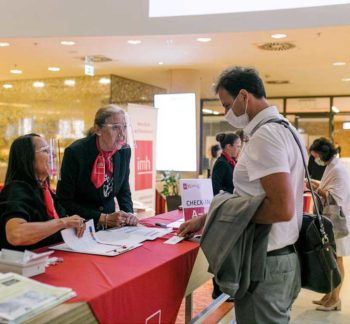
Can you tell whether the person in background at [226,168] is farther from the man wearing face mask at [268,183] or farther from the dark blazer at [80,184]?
the man wearing face mask at [268,183]

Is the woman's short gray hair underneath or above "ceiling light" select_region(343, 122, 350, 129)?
underneath

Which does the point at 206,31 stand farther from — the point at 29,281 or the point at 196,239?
the point at 29,281

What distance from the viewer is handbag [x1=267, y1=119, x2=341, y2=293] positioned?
1614mm

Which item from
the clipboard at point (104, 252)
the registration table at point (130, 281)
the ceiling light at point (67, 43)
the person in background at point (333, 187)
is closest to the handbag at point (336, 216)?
the person in background at point (333, 187)

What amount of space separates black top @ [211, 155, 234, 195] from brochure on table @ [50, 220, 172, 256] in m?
1.85

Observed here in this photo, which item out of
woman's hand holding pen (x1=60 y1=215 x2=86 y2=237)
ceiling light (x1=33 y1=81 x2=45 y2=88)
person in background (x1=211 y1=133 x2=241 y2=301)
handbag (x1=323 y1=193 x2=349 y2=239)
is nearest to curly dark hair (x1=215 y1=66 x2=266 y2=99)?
woman's hand holding pen (x1=60 y1=215 x2=86 y2=237)

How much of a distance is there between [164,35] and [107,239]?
4243mm

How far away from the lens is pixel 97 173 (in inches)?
97.7

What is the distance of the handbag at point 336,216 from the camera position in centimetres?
336

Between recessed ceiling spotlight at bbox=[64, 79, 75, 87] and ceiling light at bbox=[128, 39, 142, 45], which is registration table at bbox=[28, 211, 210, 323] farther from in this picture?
recessed ceiling spotlight at bbox=[64, 79, 75, 87]

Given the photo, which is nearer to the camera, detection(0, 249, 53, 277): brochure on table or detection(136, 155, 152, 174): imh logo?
detection(0, 249, 53, 277): brochure on table

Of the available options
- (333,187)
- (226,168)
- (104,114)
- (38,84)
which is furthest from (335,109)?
(104,114)

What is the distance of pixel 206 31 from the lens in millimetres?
5664

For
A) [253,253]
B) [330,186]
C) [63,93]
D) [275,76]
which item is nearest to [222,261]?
[253,253]
